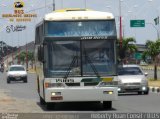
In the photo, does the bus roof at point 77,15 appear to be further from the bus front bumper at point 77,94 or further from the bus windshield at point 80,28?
the bus front bumper at point 77,94

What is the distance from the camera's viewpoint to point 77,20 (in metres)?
22.7

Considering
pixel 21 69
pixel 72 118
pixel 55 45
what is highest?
pixel 55 45

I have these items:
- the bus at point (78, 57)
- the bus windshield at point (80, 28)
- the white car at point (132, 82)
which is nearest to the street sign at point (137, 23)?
the white car at point (132, 82)

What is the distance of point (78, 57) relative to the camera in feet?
73.3

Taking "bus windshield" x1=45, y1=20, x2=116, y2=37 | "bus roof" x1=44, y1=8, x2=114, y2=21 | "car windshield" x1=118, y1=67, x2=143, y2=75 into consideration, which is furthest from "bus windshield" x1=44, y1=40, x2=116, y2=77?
"car windshield" x1=118, y1=67, x2=143, y2=75

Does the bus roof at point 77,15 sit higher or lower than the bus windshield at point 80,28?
higher

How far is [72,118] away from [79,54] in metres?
4.56

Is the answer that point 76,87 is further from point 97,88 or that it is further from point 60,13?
point 60,13

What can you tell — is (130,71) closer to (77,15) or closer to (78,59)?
(77,15)

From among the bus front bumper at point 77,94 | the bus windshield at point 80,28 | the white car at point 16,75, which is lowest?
the white car at point 16,75

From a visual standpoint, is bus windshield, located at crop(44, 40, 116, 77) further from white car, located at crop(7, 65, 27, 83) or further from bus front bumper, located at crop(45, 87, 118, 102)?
white car, located at crop(7, 65, 27, 83)

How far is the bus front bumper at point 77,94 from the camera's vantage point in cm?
2202

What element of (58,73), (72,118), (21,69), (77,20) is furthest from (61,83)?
(21,69)

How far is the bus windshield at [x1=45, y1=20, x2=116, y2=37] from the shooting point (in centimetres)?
2256
